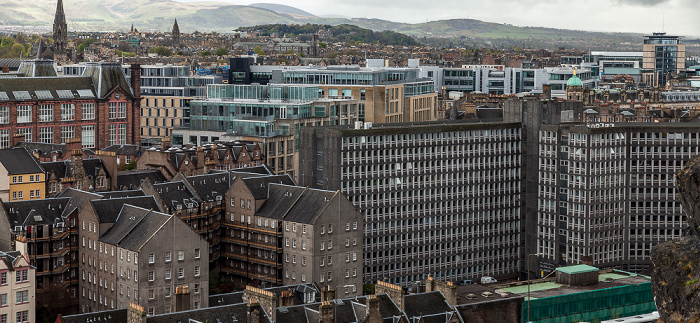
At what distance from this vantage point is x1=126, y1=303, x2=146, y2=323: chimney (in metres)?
106

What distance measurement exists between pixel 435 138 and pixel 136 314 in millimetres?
74317

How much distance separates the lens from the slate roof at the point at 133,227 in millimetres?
132875

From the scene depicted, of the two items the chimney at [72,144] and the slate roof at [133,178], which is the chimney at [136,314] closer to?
the slate roof at [133,178]

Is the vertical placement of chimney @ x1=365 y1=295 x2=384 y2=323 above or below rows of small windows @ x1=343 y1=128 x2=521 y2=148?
below

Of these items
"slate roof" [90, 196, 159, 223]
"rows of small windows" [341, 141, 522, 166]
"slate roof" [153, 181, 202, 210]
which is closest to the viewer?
"slate roof" [90, 196, 159, 223]

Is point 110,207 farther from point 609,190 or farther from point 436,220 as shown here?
point 609,190

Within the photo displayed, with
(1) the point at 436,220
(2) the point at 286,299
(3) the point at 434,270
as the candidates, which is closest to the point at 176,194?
(2) the point at 286,299

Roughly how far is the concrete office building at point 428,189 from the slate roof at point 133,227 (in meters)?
33.8

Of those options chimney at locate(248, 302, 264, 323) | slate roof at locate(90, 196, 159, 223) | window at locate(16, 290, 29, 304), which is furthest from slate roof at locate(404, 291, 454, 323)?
window at locate(16, 290, 29, 304)

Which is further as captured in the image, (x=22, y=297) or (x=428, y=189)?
(x=428, y=189)

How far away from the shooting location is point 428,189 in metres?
170

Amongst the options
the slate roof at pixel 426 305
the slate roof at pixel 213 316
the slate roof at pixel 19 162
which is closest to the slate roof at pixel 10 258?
the slate roof at pixel 213 316

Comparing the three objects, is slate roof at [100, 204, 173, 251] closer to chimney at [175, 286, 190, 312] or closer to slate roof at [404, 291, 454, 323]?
chimney at [175, 286, 190, 312]

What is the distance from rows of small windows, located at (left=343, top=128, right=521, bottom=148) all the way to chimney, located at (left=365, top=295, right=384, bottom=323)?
53.3 m
